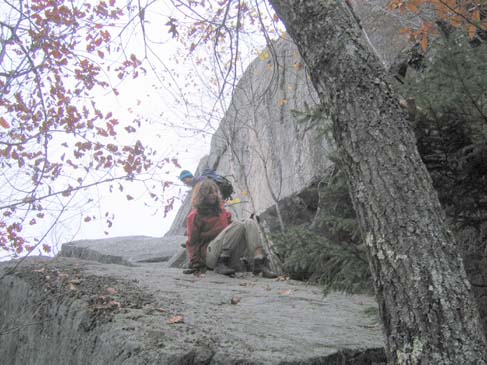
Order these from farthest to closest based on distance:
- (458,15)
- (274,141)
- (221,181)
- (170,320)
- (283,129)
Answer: (274,141), (283,129), (221,181), (458,15), (170,320)

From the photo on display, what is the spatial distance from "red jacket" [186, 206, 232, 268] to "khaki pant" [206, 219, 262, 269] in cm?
13

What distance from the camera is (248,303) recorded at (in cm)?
429

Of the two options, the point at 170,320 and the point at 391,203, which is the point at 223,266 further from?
the point at 391,203

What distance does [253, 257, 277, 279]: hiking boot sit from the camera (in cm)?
614

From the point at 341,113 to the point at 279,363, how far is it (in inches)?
54.5

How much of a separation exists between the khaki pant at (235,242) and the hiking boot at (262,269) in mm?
108

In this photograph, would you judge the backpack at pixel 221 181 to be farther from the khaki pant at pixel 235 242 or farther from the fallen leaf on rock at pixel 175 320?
the fallen leaf on rock at pixel 175 320

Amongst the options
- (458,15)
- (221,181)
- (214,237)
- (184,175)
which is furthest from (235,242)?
(458,15)

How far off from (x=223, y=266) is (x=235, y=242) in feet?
1.08

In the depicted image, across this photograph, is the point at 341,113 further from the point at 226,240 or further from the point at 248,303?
the point at 226,240

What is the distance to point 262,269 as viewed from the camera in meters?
6.20

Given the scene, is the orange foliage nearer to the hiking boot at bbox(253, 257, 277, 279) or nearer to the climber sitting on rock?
the climber sitting on rock

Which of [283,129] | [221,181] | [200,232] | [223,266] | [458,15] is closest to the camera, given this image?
[458,15]

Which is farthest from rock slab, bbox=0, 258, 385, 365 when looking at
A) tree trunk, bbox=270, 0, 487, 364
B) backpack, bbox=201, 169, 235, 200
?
backpack, bbox=201, 169, 235, 200
